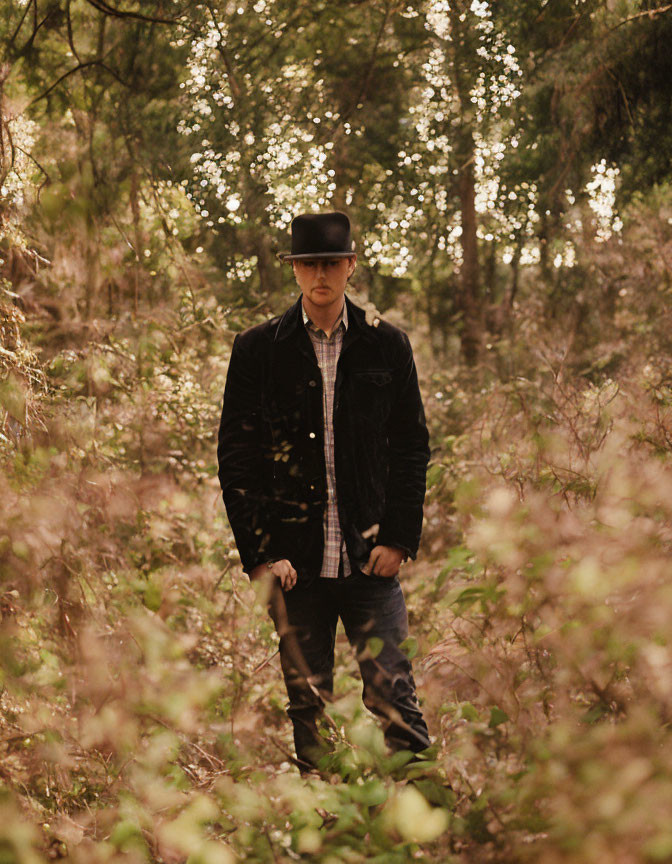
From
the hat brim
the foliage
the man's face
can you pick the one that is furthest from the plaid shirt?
the foliage

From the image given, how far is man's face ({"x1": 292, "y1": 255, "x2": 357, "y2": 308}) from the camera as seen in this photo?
2979 millimetres

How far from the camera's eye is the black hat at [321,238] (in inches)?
116

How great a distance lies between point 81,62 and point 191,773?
451cm

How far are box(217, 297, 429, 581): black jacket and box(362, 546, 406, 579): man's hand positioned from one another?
3cm

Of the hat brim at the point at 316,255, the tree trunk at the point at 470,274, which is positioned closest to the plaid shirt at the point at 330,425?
the hat brim at the point at 316,255

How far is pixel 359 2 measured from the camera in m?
8.91

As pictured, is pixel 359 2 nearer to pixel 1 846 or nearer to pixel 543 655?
pixel 543 655

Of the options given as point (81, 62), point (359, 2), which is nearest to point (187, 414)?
point (81, 62)

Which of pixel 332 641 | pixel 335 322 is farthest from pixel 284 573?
pixel 335 322

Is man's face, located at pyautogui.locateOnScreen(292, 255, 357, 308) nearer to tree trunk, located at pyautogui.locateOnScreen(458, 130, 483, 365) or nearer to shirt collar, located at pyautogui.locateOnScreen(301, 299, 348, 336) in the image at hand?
shirt collar, located at pyautogui.locateOnScreen(301, 299, 348, 336)

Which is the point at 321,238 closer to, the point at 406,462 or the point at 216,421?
the point at 406,462

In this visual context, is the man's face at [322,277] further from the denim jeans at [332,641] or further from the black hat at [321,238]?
the denim jeans at [332,641]

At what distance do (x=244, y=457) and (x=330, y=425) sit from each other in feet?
1.16

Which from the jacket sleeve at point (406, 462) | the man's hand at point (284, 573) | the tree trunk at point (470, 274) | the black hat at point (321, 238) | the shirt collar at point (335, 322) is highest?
the tree trunk at point (470, 274)
